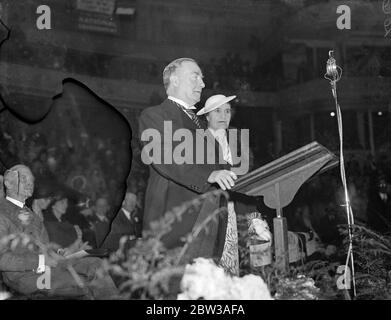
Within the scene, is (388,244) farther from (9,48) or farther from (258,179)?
(9,48)

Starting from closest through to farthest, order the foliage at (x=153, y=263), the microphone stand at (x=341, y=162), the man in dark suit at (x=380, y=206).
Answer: the foliage at (x=153, y=263) → the microphone stand at (x=341, y=162) → the man in dark suit at (x=380, y=206)

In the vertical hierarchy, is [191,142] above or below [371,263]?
above

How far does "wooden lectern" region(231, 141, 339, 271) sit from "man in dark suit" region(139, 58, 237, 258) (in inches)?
7.6

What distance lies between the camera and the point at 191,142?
4.06 m

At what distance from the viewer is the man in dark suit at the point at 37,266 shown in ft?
Answer: 12.8

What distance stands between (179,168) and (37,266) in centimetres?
126

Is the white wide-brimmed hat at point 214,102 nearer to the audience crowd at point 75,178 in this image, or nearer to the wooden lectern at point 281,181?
the audience crowd at point 75,178

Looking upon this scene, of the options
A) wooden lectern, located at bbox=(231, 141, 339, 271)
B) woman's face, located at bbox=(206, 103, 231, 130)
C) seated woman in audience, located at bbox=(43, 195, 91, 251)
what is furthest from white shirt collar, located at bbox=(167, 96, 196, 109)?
seated woman in audience, located at bbox=(43, 195, 91, 251)

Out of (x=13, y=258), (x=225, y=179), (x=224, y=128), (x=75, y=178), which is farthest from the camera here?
(x=75, y=178)

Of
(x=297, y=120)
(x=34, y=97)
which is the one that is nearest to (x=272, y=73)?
(x=297, y=120)

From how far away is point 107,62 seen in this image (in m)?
4.45

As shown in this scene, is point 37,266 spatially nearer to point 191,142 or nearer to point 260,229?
point 191,142

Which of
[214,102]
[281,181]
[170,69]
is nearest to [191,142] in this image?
[214,102]

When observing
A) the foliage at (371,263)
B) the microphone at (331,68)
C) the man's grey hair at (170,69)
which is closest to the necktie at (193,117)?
the man's grey hair at (170,69)
